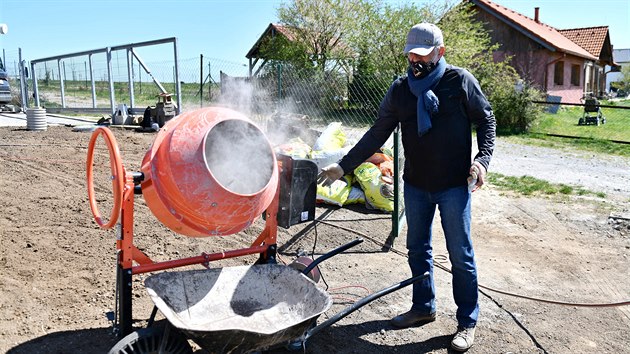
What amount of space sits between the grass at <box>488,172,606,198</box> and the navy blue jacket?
468 centimetres

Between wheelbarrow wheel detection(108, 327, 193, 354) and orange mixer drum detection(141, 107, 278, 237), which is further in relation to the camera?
orange mixer drum detection(141, 107, 278, 237)

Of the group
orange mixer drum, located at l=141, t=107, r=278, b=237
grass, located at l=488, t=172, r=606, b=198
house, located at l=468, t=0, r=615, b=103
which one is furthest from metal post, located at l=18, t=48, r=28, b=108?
orange mixer drum, located at l=141, t=107, r=278, b=237

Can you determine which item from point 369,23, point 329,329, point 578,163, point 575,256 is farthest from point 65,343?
point 369,23

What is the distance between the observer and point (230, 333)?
2.31 meters

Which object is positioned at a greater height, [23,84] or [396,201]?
[23,84]

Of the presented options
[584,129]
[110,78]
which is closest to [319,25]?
[110,78]

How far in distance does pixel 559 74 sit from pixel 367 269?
82.1 feet

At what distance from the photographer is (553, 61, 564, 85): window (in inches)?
1017

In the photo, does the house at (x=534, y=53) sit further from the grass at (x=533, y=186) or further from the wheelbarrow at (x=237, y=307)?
the wheelbarrow at (x=237, y=307)

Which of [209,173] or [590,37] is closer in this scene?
[209,173]

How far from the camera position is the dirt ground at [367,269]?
333cm

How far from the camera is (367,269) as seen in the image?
4.57 meters

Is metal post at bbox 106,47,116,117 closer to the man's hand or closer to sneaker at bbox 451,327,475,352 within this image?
the man's hand

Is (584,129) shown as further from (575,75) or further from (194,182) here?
(194,182)
